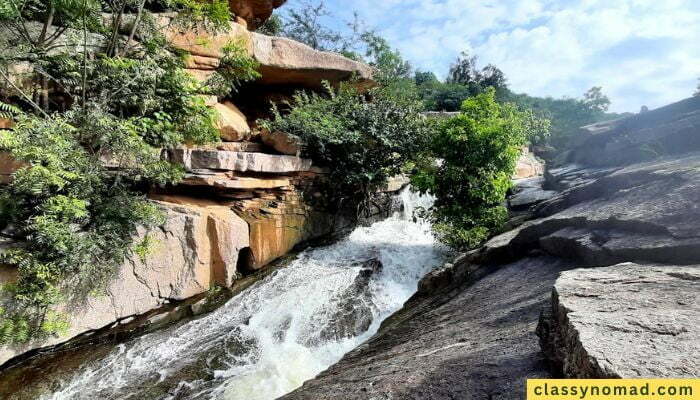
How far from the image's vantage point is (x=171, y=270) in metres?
6.04

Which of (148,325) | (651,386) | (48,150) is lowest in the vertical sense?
(148,325)

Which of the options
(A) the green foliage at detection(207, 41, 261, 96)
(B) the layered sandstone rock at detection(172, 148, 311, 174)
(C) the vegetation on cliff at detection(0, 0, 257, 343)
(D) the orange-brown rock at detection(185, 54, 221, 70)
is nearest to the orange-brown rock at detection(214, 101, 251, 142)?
(A) the green foliage at detection(207, 41, 261, 96)

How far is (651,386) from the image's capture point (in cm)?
145

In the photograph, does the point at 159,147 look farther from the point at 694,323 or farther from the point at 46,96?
the point at 694,323

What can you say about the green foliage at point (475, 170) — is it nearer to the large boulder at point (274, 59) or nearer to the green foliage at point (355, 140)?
the green foliage at point (355, 140)

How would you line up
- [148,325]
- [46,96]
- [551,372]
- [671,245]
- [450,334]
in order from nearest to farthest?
[551,372], [671,245], [450,334], [148,325], [46,96]

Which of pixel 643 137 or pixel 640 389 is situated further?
pixel 643 137

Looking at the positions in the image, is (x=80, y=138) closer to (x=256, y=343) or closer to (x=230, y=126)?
(x=230, y=126)

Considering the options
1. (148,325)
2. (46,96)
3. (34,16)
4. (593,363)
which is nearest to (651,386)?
(593,363)

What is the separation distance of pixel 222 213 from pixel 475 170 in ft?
17.9

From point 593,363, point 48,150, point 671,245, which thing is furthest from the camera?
point 48,150

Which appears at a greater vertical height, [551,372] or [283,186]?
[283,186]

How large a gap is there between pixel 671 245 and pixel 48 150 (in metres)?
7.40

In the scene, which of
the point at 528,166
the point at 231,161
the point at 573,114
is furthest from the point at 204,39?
the point at 573,114
